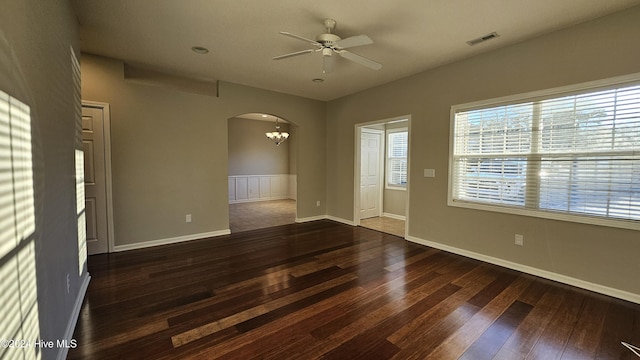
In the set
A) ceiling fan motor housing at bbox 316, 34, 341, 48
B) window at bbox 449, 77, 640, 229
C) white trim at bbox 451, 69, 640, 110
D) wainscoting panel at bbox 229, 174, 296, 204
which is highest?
ceiling fan motor housing at bbox 316, 34, 341, 48

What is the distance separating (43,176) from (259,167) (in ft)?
25.2

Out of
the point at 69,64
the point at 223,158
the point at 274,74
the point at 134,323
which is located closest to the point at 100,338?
the point at 134,323

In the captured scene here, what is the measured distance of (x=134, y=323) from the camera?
223 cm

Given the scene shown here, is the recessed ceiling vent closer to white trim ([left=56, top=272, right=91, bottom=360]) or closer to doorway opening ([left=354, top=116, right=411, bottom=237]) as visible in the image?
doorway opening ([left=354, top=116, right=411, bottom=237])

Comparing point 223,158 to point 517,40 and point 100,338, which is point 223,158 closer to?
point 100,338

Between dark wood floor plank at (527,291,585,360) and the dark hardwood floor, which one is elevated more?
the dark hardwood floor

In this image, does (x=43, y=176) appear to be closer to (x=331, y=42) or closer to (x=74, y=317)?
(x=74, y=317)

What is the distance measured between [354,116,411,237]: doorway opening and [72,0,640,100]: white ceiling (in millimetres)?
2232

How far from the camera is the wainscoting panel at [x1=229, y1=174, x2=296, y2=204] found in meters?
8.73

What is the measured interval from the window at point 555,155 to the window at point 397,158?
2.25 meters

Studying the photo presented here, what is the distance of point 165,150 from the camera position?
433 cm

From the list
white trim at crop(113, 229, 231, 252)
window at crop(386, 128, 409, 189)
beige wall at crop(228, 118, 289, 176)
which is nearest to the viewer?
white trim at crop(113, 229, 231, 252)

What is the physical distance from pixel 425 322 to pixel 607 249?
2.20m

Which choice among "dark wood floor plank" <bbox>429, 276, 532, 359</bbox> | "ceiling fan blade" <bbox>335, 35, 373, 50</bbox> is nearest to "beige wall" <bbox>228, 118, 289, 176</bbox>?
"ceiling fan blade" <bbox>335, 35, 373, 50</bbox>
